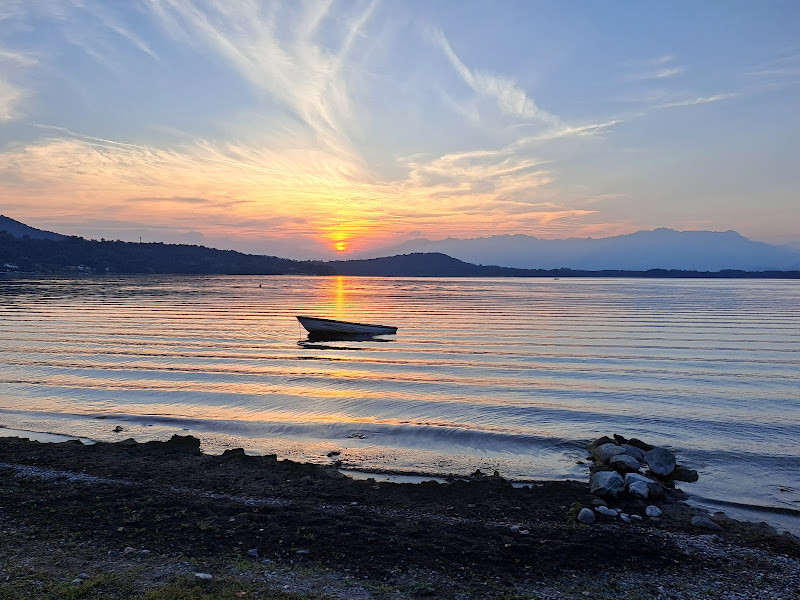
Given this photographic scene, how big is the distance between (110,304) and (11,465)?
64.7 m

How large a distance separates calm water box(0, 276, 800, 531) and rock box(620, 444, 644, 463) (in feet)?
4.24

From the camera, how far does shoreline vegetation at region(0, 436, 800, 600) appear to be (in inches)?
325

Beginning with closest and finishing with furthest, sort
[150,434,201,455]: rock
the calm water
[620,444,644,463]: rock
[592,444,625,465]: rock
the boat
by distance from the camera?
[592,444,625,465]: rock
[620,444,644,463]: rock
[150,434,201,455]: rock
the calm water
the boat

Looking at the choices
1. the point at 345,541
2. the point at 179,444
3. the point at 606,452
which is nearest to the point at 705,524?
the point at 606,452

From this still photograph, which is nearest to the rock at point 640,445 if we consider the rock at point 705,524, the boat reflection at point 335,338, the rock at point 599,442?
the rock at point 599,442

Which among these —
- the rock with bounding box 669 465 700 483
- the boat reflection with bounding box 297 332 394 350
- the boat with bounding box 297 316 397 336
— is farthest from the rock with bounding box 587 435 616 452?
the boat with bounding box 297 316 397 336

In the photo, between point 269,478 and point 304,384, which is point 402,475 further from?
point 304,384

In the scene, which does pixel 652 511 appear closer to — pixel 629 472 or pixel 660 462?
pixel 629 472

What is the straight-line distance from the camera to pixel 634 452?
15.3 m

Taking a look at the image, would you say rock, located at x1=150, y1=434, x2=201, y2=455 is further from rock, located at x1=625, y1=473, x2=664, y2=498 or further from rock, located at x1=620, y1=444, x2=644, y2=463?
rock, located at x1=620, y1=444, x2=644, y2=463

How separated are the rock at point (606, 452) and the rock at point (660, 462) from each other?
2.32ft

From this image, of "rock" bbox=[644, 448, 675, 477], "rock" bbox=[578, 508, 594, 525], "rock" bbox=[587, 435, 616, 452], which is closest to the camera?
"rock" bbox=[578, 508, 594, 525]

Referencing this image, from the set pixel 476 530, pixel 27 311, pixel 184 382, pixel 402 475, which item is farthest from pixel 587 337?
pixel 27 311

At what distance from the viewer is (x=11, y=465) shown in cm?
1369
